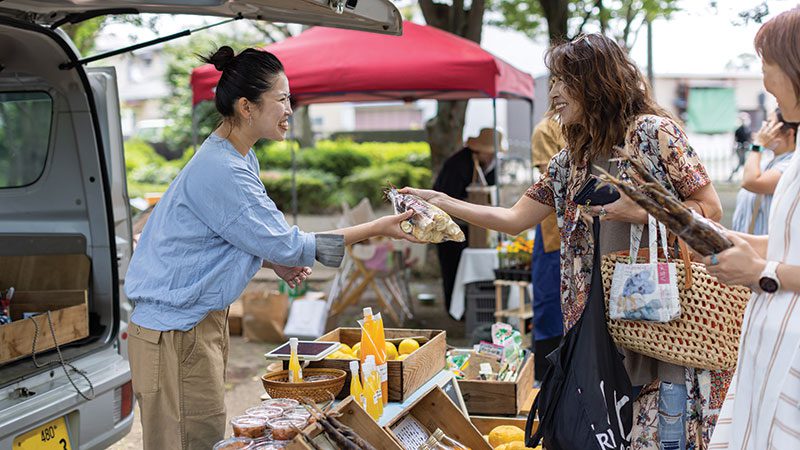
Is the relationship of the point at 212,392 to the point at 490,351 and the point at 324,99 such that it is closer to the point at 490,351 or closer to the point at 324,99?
the point at 490,351

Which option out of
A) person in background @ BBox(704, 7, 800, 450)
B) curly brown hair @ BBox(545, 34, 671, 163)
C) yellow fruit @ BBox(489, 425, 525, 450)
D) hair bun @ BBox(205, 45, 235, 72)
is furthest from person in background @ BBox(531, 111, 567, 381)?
person in background @ BBox(704, 7, 800, 450)

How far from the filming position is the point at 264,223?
8.55 ft

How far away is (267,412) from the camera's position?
2.73m

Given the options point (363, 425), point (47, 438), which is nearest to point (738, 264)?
point (363, 425)

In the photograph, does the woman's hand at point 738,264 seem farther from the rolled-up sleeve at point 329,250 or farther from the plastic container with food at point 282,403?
the plastic container with food at point 282,403

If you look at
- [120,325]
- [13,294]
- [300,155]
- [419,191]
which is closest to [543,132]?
[419,191]

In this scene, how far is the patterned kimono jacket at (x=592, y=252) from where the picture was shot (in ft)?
8.64

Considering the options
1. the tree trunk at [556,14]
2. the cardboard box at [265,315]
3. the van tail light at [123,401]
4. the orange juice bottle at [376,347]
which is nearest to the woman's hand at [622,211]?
the orange juice bottle at [376,347]

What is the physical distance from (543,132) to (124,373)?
3385 millimetres

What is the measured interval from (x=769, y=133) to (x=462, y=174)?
3.41 m

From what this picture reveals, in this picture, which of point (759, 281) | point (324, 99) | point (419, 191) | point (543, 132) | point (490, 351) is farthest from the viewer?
point (324, 99)

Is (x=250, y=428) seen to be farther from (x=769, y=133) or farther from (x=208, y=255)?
(x=769, y=133)

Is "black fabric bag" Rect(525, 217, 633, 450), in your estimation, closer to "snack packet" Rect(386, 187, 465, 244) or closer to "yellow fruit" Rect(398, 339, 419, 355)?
"snack packet" Rect(386, 187, 465, 244)

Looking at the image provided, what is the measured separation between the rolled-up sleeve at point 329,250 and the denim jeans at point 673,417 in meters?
1.14
